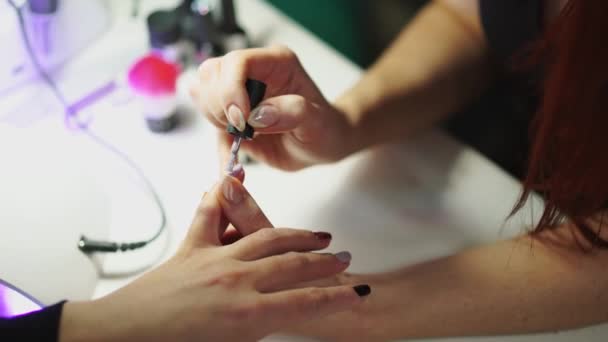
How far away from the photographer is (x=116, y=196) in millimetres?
653

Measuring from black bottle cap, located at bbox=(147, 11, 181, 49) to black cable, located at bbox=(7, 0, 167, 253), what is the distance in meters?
0.14

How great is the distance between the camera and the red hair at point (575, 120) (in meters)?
0.49

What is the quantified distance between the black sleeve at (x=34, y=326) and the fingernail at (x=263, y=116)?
23 cm

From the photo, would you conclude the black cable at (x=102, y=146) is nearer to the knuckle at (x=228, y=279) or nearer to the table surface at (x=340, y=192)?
the table surface at (x=340, y=192)

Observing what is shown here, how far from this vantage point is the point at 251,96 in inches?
22.0

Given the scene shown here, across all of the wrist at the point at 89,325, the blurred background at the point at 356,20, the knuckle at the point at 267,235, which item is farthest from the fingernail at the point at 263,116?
the blurred background at the point at 356,20

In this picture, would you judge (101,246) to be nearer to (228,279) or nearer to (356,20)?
(228,279)

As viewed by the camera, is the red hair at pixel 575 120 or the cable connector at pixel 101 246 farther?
the cable connector at pixel 101 246

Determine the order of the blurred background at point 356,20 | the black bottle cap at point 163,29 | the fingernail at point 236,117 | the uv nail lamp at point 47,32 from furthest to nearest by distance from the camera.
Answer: the blurred background at point 356,20 < the black bottle cap at point 163,29 < the uv nail lamp at point 47,32 < the fingernail at point 236,117

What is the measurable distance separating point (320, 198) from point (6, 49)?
1.30 feet

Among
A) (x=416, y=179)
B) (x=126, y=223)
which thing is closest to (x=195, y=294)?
(x=126, y=223)

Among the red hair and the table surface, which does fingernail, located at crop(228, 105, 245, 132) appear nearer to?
the table surface

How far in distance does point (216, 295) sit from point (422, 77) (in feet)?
1.45

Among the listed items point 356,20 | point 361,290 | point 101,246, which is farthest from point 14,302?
point 356,20
